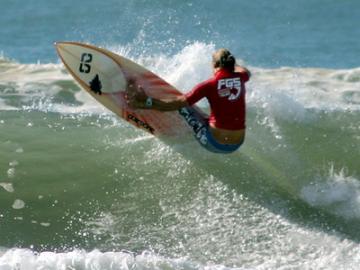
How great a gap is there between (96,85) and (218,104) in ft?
5.45

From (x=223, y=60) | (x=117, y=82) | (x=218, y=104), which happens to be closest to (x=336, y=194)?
(x=218, y=104)

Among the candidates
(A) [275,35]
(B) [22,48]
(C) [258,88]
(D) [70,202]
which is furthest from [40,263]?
(A) [275,35]

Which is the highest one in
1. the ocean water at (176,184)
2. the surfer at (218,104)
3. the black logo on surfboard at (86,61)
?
the black logo on surfboard at (86,61)

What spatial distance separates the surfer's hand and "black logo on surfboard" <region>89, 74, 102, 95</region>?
0.33 meters

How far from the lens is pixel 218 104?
912 cm

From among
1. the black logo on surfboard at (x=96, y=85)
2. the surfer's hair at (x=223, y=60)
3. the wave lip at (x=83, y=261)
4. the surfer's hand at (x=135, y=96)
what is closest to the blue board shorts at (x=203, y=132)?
the surfer's hand at (x=135, y=96)

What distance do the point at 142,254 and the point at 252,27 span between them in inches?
632

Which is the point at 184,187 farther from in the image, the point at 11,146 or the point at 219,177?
the point at 11,146

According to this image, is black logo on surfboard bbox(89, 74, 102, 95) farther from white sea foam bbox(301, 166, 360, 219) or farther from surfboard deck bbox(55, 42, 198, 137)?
white sea foam bbox(301, 166, 360, 219)

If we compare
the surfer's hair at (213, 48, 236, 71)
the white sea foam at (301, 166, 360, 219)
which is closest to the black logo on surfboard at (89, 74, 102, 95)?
the surfer's hair at (213, 48, 236, 71)

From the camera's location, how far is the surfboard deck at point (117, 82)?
392 inches

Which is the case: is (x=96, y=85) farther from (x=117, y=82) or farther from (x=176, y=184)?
(x=176, y=184)

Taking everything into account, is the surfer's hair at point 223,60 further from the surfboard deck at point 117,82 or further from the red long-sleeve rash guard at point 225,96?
the surfboard deck at point 117,82

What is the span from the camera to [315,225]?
890 cm
